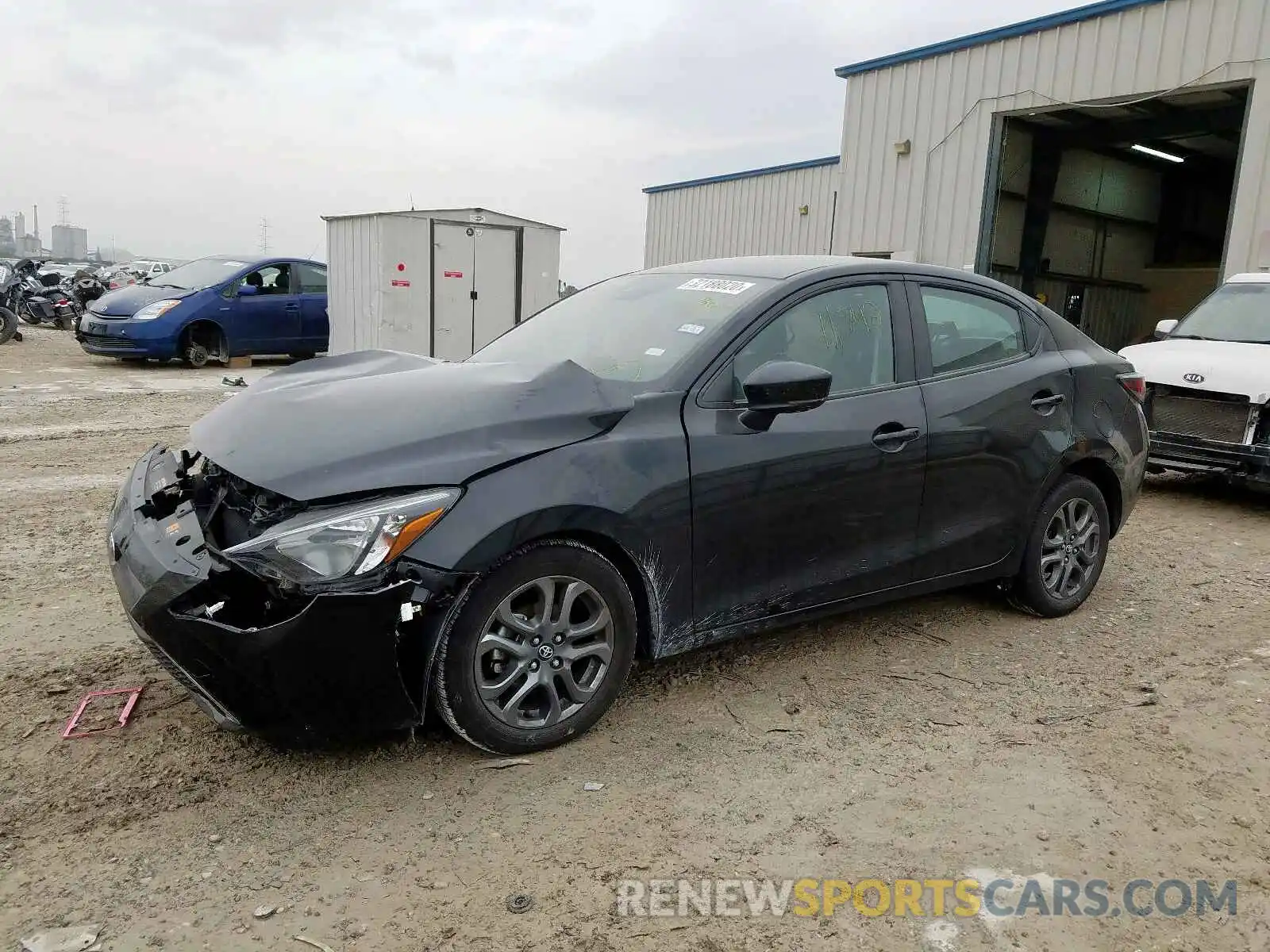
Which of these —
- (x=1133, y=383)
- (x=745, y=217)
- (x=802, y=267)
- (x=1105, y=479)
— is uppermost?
(x=745, y=217)

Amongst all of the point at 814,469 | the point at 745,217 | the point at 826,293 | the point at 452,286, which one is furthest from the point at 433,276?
the point at 814,469

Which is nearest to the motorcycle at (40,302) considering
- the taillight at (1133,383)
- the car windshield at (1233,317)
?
the car windshield at (1233,317)

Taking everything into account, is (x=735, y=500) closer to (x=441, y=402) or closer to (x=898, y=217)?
(x=441, y=402)

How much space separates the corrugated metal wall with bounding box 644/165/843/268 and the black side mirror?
14.1 metres

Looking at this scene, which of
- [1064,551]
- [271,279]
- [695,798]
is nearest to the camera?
[695,798]

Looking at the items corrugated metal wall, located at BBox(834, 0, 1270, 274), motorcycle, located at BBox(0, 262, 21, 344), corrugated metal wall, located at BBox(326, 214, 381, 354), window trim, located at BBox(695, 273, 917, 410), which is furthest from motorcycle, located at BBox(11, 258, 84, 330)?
window trim, located at BBox(695, 273, 917, 410)

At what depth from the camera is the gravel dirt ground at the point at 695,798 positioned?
2.34 metres

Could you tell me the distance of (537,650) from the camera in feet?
9.71

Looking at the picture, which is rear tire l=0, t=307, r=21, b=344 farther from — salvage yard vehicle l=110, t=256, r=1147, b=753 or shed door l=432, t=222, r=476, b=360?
salvage yard vehicle l=110, t=256, r=1147, b=753

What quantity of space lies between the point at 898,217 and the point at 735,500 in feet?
39.3

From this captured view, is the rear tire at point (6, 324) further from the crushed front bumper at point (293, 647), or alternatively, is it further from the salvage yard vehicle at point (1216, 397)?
the salvage yard vehicle at point (1216, 397)

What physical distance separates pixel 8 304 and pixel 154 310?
7.30m

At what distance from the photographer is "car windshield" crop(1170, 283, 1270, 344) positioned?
25.5 feet

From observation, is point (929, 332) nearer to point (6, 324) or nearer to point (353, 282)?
point (353, 282)
